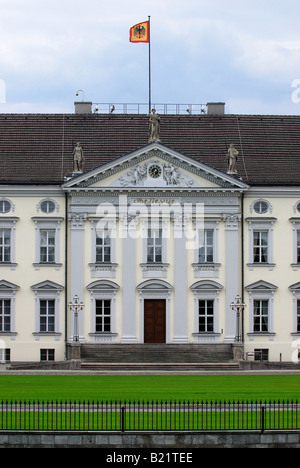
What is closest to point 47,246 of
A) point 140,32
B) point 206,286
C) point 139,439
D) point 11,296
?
point 11,296

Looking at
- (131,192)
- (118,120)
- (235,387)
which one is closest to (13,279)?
(131,192)

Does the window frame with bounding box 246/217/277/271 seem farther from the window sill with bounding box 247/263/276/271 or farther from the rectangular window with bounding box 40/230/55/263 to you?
the rectangular window with bounding box 40/230/55/263

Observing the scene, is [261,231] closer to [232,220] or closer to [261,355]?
[232,220]

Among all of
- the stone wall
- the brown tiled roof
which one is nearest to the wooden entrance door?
the brown tiled roof

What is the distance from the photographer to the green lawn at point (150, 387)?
140 feet

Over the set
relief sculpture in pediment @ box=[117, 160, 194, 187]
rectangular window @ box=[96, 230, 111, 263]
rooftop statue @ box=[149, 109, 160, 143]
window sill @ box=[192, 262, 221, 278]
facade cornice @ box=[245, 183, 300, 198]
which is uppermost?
rooftop statue @ box=[149, 109, 160, 143]

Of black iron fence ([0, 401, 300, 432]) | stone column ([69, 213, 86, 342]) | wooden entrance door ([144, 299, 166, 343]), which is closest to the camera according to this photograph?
black iron fence ([0, 401, 300, 432])

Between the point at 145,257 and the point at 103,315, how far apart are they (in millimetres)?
4395

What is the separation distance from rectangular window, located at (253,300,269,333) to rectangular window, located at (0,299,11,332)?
49.9 ft

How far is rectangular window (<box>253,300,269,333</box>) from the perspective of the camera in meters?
68.7

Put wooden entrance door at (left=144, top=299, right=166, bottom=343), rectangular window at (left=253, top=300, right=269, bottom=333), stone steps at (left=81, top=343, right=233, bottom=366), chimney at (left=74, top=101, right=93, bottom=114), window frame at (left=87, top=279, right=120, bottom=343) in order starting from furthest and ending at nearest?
chimney at (left=74, top=101, right=93, bottom=114)
rectangular window at (left=253, top=300, right=269, bottom=333)
wooden entrance door at (left=144, top=299, right=166, bottom=343)
window frame at (left=87, top=279, right=120, bottom=343)
stone steps at (left=81, top=343, right=233, bottom=366)

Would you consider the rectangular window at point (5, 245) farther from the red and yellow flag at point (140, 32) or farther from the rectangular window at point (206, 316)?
the red and yellow flag at point (140, 32)

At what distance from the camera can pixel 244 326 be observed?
6844cm

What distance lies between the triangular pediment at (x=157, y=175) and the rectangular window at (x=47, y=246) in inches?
126
